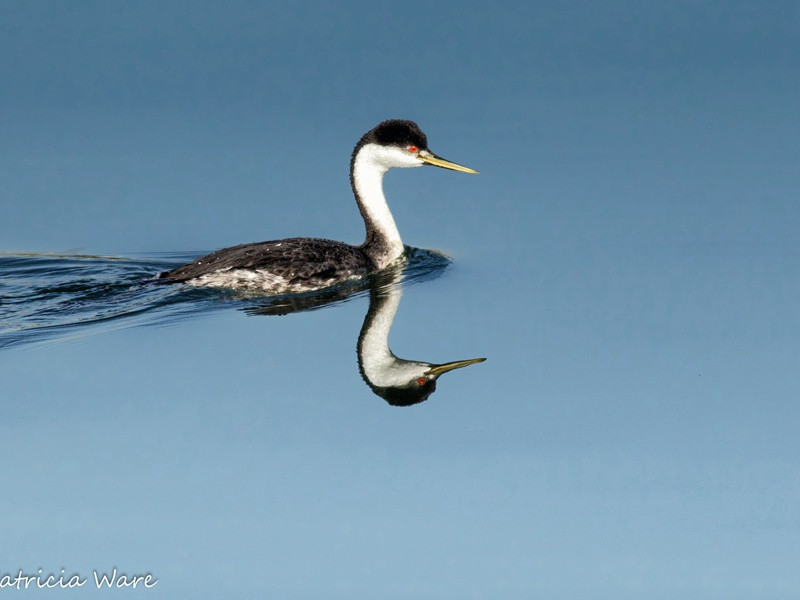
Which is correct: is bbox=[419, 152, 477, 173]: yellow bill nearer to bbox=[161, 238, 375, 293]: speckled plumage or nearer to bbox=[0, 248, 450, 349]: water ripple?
bbox=[0, 248, 450, 349]: water ripple

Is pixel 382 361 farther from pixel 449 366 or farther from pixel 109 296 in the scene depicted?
pixel 109 296

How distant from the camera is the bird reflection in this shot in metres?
7.84

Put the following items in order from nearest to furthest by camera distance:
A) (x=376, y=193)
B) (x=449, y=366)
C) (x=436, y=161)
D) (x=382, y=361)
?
1. (x=449, y=366)
2. (x=382, y=361)
3. (x=436, y=161)
4. (x=376, y=193)

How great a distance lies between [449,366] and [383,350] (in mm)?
610

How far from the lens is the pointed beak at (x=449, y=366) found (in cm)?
802

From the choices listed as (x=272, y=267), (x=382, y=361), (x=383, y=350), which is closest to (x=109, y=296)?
(x=272, y=267)

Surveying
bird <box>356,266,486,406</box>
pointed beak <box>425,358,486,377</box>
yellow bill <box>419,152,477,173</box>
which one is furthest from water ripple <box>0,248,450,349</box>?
pointed beak <box>425,358,486,377</box>

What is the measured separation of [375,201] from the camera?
11.1 m

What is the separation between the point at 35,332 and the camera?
9133mm

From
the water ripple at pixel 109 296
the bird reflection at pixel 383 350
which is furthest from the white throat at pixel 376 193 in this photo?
the bird reflection at pixel 383 350

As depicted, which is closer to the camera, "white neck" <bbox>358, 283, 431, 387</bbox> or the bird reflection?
the bird reflection

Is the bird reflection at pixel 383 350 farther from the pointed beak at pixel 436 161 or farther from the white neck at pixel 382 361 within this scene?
the pointed beak at pixel 436 161

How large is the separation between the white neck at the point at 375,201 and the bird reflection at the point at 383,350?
44 centimetres

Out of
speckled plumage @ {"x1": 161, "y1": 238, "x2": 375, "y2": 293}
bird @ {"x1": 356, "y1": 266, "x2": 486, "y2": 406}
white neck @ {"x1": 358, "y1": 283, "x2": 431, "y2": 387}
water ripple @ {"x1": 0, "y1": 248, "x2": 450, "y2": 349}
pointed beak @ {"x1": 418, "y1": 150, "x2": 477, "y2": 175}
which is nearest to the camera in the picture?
bird @ {"x1": 356, "y1": 266, "x2": 486, "y2": 406}
